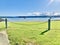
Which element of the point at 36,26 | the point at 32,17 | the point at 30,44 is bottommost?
the point at 30,44

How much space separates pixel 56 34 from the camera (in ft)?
25.4

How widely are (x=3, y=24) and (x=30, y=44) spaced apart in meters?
3.90

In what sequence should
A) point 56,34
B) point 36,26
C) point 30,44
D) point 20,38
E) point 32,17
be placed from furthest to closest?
point 36,26 → point 32,17 → point 56,34 → point 20,38 → point 30,44

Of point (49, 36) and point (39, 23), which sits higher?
point (39, 23)

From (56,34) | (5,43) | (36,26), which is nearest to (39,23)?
(36,26)

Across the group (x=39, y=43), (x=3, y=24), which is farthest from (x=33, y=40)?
(x=3, y=24)

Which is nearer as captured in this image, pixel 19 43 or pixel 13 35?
pixel 19 43

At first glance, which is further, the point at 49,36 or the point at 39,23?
the point at 39,23

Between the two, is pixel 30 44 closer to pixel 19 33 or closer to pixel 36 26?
pixel 19 33

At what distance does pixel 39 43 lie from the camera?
21.4 feet

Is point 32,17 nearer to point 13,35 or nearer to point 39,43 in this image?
point 13,35

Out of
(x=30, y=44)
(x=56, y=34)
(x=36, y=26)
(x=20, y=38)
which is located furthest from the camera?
(x=36, y=26)

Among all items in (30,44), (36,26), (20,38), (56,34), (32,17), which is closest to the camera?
(30,44)

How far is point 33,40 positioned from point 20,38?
2.30 feet
